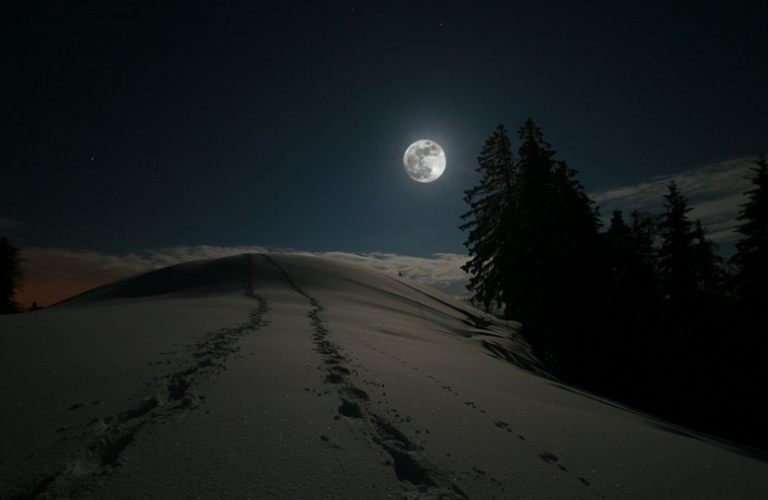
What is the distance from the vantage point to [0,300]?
27344 millimetres

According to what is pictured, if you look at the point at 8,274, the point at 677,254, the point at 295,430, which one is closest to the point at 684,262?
the point at 677,254

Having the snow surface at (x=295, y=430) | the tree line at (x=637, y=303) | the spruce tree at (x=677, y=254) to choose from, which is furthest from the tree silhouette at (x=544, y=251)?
the snow surface at (x=295, y=430)

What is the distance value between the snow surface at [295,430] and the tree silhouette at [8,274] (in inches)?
1340

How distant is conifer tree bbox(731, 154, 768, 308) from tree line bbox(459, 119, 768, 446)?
0.18ft

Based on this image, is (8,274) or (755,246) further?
(8,274)

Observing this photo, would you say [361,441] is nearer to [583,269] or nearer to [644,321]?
[583,269]

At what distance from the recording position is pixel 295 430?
8.62ft

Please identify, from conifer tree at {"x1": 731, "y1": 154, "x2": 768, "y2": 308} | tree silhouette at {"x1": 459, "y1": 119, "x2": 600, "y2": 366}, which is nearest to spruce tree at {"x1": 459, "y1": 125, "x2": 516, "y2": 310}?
tree silhouette at {"x1": 459, "y1": 119, "x2": 600, "y2": 366}

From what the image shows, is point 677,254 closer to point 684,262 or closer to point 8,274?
point 684,262

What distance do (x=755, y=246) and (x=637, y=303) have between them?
5.69 meters

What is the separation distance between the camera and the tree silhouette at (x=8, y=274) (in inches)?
1089

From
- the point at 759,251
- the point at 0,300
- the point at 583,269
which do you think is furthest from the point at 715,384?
the point at 0,300

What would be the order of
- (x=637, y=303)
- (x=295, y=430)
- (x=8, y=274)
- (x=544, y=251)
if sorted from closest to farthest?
1. (x=295, y=430)
2. (x=544, y=251)
3. (x=637, y=303)
4. (x=8, y=274)

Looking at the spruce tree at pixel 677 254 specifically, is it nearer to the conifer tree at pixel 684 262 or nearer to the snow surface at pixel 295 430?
the conifer tree at pixel 684 262
